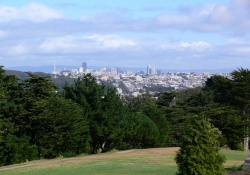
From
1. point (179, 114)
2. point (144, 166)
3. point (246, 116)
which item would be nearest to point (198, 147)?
point (144, 166)

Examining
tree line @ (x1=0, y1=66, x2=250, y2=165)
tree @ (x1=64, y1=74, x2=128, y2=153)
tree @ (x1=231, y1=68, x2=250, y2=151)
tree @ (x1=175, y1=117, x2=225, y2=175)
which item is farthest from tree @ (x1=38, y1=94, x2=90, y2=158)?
tree @ (x1=175, y1=117, x2=225, y2=175)

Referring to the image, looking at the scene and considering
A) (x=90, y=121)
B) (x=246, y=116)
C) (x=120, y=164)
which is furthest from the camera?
(x=246, y=116)

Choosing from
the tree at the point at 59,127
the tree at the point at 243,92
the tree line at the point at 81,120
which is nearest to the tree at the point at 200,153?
the tree line at the point at 81,120

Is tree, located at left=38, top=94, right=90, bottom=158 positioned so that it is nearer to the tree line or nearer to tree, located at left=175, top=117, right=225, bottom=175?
the tree line

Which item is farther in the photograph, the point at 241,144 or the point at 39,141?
the point at 241,144

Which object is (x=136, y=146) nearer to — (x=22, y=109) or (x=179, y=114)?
(x=179, y=114)

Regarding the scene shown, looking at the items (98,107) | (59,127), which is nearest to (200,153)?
(59,127)
